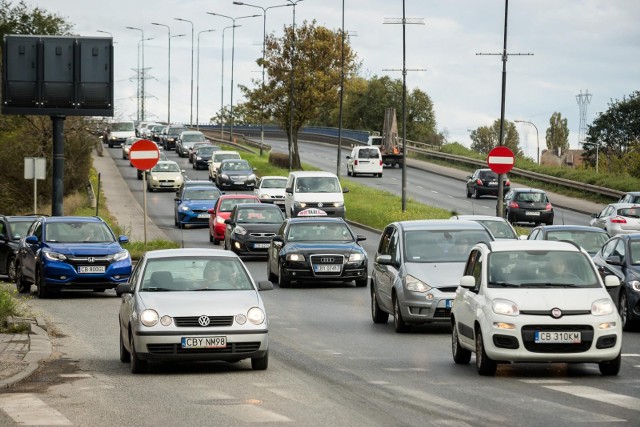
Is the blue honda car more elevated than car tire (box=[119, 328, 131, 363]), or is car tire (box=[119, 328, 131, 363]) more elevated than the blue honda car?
car tire (box=[119, 328, 131, 363])

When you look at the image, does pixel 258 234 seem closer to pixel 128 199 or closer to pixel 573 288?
pixel 573 288

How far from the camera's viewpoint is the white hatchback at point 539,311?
50.1 ft

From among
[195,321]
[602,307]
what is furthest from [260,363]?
[602,307]

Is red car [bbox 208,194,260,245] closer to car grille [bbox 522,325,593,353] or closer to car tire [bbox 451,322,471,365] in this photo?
car tire [bbox 451,322,471,365]

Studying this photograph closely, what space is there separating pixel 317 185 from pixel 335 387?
3873cm

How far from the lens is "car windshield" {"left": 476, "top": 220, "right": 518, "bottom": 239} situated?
1283 inches

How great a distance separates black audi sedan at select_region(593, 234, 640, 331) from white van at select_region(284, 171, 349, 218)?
28.3m

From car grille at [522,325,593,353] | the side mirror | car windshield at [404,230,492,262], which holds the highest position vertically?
the side mirror

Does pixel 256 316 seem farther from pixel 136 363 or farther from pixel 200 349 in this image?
pixel 136 363

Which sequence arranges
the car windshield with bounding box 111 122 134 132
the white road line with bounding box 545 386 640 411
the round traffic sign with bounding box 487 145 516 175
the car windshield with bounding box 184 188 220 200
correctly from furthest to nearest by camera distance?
the car windshield with bounding box 111 122 134 132, the car windshield with bounding box 184 188 220 200, the round traffic sign with bounding box 487 145 516 175, the white road line with bounding box 545 386 640 411

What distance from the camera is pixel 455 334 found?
17.2 m

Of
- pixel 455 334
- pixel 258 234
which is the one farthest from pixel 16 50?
pixel 455 334

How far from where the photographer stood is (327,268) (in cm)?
3064

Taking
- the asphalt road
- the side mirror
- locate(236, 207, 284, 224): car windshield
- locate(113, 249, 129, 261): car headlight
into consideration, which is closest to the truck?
locate(236, 207, 284, 224): car windshield
